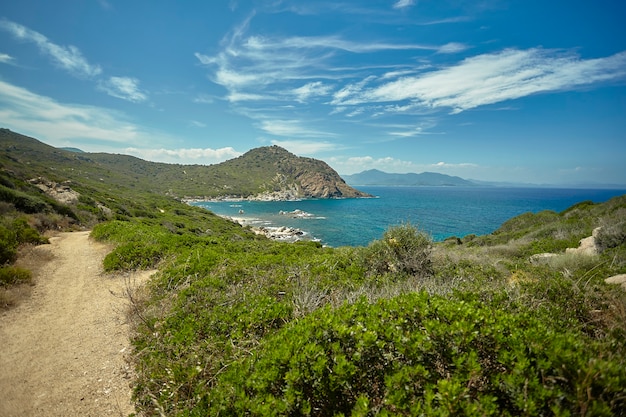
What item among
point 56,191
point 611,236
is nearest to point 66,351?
point 611,236

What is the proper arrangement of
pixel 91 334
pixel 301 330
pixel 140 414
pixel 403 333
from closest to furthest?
pixel 403 333 < pixel 301 330 < pixel 140 414 < pixel 91 334

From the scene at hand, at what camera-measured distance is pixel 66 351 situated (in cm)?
580

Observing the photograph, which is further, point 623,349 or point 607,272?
point 607,272

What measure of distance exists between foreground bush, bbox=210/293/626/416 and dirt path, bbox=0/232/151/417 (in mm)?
2960

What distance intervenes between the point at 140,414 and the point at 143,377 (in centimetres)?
56

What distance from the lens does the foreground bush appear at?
216cm

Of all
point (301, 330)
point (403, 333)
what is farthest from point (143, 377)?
point (403, 333)

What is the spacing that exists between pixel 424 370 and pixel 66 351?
7.46 meters

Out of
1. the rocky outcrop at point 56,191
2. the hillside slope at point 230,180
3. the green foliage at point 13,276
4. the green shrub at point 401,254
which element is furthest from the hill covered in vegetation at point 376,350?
the hillside slope at point 230,180

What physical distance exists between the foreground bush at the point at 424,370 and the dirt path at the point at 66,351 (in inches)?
117

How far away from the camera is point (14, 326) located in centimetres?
656

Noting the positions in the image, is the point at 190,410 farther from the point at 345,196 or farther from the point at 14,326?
the point at 345,196

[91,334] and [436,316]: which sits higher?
[436,316]

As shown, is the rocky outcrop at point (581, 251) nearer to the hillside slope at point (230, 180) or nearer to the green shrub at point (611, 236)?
the green shrub at point (611, 236)
